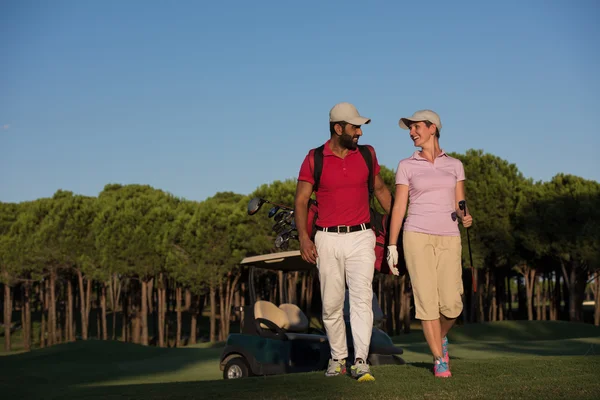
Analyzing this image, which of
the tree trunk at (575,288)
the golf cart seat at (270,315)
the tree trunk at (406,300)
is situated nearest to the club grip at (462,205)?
the golf cart seat at (270,315)

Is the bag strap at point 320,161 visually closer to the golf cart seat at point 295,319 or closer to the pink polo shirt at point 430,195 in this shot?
the pink polo shirt at point 430,195

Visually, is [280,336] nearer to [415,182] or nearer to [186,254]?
[415,182]

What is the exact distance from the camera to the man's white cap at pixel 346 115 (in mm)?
7501

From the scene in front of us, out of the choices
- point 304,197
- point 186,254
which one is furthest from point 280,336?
point 186,254

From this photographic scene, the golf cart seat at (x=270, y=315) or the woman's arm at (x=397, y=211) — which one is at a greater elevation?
the woman's arm at (x=397, y=211)

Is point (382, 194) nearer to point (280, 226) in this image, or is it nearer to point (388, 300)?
point (280, 226)

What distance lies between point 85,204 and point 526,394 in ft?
146

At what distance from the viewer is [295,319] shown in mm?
12766

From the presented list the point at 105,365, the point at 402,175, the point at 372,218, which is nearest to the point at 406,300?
the point at 105,365

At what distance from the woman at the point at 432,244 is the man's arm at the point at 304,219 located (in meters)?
0.75

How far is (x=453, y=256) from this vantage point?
285 inches

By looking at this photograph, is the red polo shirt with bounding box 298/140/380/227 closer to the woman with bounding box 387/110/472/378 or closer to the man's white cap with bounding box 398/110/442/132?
the woman with bounding box 387/110/472/378

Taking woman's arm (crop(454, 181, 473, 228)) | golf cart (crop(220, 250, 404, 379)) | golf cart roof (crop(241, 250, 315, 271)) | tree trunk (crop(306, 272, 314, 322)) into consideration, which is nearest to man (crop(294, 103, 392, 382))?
→ woman's arm (crop(454, 181, 473, 228))

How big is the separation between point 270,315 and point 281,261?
33.6 inches
